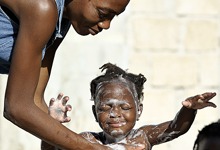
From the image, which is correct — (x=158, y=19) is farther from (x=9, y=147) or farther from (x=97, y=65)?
(x=9, y=147)

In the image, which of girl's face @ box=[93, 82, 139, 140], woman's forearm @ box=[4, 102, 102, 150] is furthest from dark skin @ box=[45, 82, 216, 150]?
woman's forearm @ box=[4, 102, 102, 150]

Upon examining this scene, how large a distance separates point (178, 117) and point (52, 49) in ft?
2.29

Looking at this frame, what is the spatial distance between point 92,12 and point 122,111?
0.71 meters

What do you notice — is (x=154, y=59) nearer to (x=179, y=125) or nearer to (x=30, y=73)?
(x=179, y=125)

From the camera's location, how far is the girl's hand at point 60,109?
5.12 meters

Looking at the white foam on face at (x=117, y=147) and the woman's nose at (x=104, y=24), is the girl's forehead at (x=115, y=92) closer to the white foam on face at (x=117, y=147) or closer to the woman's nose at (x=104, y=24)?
the white foam on face at (x=117, y=147)

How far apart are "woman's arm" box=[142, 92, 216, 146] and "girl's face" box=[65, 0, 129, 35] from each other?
2.12 feet

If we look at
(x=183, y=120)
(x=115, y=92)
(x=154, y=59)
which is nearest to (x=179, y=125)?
(x=183, y=120)

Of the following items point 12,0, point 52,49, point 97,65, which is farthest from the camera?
point 97,65

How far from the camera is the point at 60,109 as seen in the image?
5.14m

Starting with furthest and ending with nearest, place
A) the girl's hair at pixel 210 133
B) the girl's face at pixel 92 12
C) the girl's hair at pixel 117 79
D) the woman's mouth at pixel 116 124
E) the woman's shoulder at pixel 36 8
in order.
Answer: the girl's hair at pixel 210 133 < the girl's hair at pixel 117 79 < the woman's mouth at pixel 116 124 < the girl's face at pixel 92 12 < the woman's shoulder at pixel 36 8

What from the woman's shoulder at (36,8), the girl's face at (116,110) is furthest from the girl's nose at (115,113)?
the woman's shoulder at (36,8)

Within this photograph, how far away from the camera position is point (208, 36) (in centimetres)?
741

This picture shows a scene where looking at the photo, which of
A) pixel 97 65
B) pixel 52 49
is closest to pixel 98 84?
pixel 52 49
